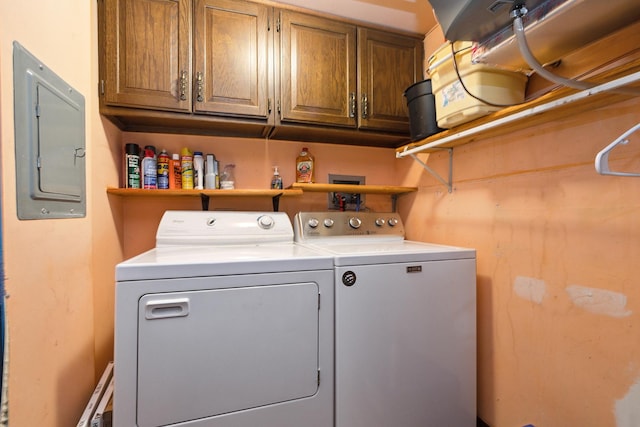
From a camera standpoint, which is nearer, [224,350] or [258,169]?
[224,350]

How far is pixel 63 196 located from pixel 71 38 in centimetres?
66

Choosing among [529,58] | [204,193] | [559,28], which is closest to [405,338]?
[529,58]

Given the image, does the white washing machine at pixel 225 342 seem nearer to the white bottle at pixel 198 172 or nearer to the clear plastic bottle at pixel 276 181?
the white bottle at pixel 198 172

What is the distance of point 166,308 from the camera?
3.15 feet

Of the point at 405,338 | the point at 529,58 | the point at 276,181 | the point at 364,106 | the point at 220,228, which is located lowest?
the point at 405,338

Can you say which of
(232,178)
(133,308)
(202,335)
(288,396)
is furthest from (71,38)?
(288,396)

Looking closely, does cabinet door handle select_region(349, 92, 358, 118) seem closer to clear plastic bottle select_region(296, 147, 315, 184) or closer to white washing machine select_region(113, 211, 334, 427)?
clear plastic bottle select_region(296, 147, 315, 184)

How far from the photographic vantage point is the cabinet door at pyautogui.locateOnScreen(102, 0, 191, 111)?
141cm

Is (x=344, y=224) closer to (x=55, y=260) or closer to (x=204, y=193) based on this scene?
(x=204, y=193)

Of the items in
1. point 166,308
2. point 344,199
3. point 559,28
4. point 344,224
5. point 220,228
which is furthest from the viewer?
point 344,199

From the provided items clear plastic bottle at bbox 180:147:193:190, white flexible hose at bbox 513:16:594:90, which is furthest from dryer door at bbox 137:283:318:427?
white flexible hose at bbox 513:16:594:90

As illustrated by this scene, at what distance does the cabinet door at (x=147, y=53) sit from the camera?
1.41 m

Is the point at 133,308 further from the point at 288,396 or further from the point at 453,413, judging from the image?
the point at 453,413

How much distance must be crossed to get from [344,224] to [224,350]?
3.41ft
